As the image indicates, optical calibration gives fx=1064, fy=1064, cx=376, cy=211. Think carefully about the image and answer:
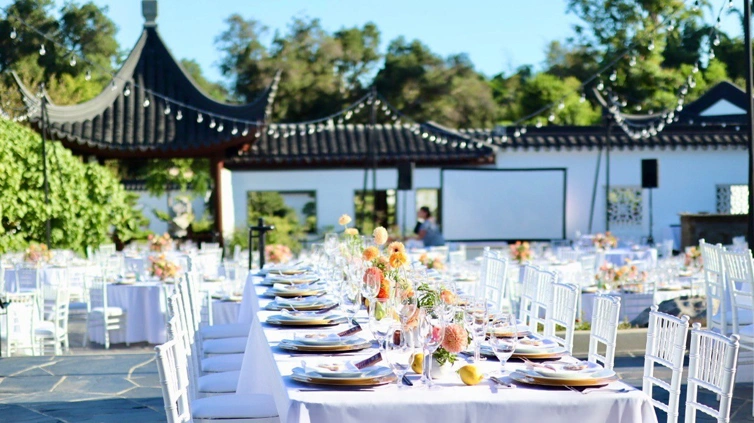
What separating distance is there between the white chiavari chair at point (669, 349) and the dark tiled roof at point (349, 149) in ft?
52.9

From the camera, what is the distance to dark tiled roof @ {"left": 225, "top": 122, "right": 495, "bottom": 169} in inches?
793

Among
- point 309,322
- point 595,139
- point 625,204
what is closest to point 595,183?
point 595,139

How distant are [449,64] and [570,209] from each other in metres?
13.0

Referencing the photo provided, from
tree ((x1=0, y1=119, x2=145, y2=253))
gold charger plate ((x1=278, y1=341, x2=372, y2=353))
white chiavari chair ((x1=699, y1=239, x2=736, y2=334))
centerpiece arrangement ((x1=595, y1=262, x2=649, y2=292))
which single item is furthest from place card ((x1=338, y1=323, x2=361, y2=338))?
tree ((x1=0, y1=119, x2=145, y2=253))

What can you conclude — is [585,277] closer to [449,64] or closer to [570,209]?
[570,209]

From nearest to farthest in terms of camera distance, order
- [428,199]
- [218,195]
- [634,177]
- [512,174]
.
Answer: [218,195] < [512,174] < [634,177] < [428,199]

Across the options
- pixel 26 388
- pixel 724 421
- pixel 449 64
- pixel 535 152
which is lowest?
pixel 26 388

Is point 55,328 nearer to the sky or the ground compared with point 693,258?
nearer to the ground

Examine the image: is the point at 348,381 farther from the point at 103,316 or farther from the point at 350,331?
the point at 103,316

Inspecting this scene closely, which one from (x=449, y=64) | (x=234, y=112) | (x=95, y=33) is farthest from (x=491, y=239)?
(x=95, y=33)

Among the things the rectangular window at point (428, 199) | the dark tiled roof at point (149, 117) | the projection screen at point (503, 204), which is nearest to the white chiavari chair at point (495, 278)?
the dark tiled roof at point (149, 117)

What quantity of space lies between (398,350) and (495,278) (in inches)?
146

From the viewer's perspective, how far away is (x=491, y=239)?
20547 millimetres

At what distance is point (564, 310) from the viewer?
4738 mm
